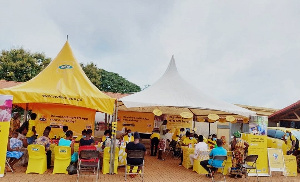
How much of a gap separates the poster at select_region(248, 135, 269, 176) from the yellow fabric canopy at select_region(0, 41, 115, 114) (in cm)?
469

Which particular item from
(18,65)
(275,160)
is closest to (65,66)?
(275,160)

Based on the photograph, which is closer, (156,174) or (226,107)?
(156,174)

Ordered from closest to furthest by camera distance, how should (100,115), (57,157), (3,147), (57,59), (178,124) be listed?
(3,147), (57,157), (57,59), (178,124), (100,115)

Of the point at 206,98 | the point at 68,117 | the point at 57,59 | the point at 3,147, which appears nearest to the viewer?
the point at 3,147

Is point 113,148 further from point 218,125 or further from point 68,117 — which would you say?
point 218,125

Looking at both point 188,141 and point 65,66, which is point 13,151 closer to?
point 65,66

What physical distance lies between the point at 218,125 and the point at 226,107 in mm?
11100

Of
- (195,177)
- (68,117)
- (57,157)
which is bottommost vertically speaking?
(195,177)

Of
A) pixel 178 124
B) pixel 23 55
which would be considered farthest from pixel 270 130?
pixel 23 55

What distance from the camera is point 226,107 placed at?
30.5 ft

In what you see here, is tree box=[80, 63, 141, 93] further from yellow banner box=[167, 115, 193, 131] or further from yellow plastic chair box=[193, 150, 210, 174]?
yellow plastic chair box=[193, 150, 210, 174]

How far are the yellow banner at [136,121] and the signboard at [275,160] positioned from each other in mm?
7359

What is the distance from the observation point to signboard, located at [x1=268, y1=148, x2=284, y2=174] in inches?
339

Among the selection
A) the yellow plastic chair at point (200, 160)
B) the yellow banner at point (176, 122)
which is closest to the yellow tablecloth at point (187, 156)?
the yellow plastic chair at point (200, 160)
